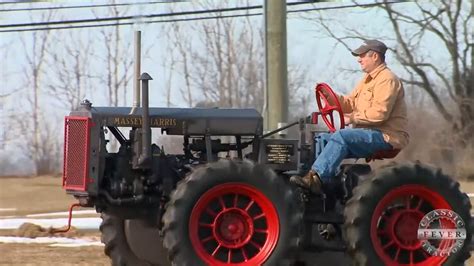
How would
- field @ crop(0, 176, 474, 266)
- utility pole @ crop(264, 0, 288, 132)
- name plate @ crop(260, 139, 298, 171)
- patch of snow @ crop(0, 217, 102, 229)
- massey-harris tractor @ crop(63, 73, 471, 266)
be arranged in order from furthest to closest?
field @ crop(0, 176, 474, 266) → patch of snow @ crop(0, 217, 102, 229) → utility pole @ crop(264, 0, 288, 132) → name plate @ crop(260, 139, 298, 171) → massey-harris tractor @ crop(63, 73, 471, 266)

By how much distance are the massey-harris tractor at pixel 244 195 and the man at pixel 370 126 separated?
151 mm

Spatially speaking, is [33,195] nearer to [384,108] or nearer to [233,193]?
[233,193]

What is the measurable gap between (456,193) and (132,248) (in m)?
2.63

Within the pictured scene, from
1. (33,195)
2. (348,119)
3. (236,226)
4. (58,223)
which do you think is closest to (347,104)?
(348,119)

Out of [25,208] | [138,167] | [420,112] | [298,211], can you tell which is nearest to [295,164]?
[298,211]

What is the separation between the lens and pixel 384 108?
682 cm

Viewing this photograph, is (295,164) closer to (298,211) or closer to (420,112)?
(298,211)

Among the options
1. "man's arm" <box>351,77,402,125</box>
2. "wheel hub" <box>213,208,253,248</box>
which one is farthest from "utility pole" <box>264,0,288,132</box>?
"wheel hub" <box>213,208,253,248</box>

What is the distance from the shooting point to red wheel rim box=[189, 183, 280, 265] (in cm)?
652

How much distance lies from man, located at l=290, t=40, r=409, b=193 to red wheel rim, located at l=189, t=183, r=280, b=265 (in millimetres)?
378

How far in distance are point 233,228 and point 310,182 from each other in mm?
667

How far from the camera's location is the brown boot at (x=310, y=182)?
264 inches

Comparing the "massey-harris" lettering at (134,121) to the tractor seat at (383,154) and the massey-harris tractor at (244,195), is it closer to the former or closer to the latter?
the massey-harris tractor at (244,195)

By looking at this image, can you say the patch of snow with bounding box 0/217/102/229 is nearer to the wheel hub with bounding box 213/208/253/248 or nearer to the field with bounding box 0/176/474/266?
the field with bounding box 0/176/474/266
